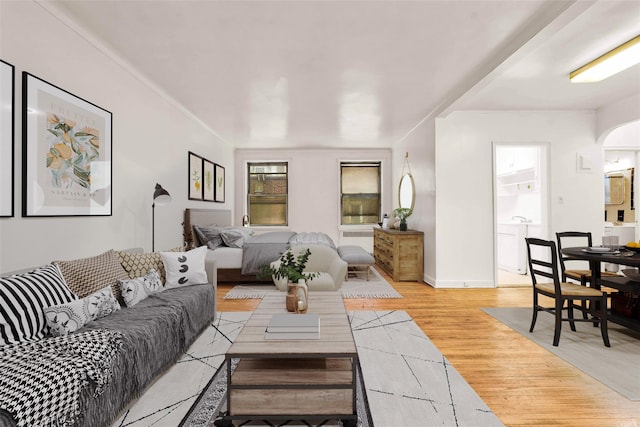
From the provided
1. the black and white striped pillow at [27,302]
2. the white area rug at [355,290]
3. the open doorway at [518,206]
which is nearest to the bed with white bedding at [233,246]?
the white area rug at [355,290]

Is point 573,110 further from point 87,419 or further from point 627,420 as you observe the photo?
point 87,419

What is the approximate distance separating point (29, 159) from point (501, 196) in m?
7.73

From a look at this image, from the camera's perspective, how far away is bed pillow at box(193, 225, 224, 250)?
5.19 m

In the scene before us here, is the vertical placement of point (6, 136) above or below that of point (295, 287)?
above

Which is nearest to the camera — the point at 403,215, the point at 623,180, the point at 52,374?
the point at 52,374

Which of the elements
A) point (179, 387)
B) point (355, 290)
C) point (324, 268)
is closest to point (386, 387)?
point (179, 387)

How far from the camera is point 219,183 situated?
6.62 m

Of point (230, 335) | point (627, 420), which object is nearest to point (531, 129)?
point (627, 420)

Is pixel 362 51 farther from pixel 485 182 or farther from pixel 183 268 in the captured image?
pixel 485 182

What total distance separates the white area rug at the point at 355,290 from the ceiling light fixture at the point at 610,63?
3.29 metres

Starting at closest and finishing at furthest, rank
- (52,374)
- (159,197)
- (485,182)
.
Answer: (52,374)
(159,197)
(485,182)

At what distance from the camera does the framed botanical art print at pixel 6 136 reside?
2084mm

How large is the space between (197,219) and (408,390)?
13.7 ft

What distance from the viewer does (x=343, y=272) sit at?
442 cm
